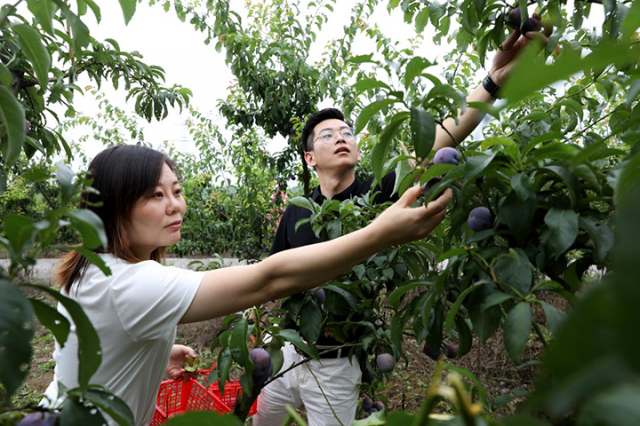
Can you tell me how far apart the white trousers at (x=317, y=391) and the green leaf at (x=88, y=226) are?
145cm

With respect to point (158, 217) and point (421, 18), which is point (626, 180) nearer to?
point (158, 217)

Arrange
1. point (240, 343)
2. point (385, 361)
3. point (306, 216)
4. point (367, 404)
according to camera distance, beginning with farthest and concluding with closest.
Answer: point (306, 216) < point (367, 404) < point (385, 361) < point (240, 343)

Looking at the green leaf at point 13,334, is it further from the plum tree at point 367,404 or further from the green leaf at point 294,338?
the plum tree at point 367,404

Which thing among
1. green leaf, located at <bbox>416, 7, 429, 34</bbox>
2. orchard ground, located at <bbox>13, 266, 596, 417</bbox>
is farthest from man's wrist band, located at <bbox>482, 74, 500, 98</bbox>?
orchard ground, located at <bbox>13, 266, 596, 417</bbox>

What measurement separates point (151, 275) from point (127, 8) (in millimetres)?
575

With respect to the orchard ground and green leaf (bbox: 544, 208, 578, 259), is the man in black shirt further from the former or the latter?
green leaf (bbox: 544, 208, 578, 259)

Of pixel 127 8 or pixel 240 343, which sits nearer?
pixel 127 8

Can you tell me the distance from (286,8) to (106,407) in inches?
161

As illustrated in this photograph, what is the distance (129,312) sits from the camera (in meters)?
1.02

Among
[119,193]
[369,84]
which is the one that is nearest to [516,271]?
[369,84]

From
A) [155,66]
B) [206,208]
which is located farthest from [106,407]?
[206,208]

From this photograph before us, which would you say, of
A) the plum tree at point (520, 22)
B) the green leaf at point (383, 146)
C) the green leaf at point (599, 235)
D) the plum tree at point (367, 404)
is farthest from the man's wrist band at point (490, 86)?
the plum tree at point (367, 404)

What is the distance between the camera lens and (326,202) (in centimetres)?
122

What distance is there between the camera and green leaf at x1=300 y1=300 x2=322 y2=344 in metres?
1.14
